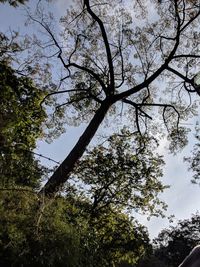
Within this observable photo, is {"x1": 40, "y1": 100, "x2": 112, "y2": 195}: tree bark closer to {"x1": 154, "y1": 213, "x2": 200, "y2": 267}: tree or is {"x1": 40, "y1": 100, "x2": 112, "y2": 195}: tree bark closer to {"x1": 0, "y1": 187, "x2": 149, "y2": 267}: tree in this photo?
{"x1": 0, "y1": 187, "x2": 149, "y2": 267}: tree

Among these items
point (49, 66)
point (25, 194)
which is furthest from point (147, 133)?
point (25, 194)

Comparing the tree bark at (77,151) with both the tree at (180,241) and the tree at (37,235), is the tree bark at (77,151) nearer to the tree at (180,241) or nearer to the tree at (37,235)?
the tree at (37,235)

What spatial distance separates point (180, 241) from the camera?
6203 centimetres

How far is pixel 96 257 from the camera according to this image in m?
10.2

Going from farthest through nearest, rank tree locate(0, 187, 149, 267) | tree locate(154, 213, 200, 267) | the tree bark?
tree locate(154, 213, 200, 267), the tree bark, tree locate(0, 187, 149, 267)

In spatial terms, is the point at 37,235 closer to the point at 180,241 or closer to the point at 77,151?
the point at 77,151

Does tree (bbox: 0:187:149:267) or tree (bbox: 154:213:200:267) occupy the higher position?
tree (bbox: 154:213:200:267)

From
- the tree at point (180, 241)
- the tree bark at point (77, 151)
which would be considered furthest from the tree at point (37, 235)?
the tree at point (180, 241)

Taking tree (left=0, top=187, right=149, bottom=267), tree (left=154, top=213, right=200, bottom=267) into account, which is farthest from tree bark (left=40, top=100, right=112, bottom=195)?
tree (left=154, top=213, right=200, bottom=267)

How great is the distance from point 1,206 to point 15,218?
41cm

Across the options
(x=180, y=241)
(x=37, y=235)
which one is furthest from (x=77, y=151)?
(x=180, y=241)

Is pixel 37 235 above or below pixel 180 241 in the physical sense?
below

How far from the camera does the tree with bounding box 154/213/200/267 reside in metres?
60.2

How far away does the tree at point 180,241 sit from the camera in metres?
60.2
